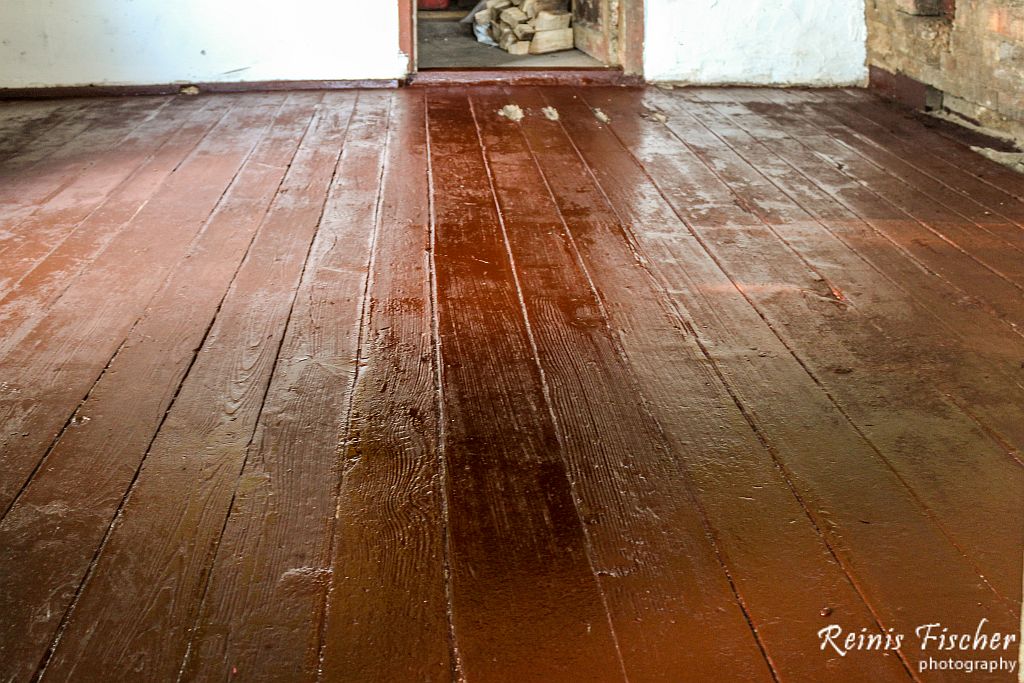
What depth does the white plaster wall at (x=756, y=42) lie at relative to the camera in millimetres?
4988

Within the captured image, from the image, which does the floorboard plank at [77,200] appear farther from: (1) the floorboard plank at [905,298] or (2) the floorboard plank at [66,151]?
(1) the floorboard plank at [905,298]

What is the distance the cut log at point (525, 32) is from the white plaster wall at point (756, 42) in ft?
3.86

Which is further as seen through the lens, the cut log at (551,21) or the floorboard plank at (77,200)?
the cut log at (551,21)

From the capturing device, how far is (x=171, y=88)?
15.7ft

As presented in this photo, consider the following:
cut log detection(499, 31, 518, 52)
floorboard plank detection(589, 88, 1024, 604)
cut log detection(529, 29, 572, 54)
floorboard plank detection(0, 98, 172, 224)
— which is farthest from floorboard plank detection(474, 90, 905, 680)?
cut log detection(499, 31, 518, 52)

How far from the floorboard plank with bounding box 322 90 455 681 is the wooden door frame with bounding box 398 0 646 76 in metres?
2.75

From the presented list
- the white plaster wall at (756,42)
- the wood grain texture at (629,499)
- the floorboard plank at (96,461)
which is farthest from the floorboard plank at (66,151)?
the white plaster wall at (756,42)

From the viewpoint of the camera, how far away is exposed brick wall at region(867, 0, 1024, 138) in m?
3.78

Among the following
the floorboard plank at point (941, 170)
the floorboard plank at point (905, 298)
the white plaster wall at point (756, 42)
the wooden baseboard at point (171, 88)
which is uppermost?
the white plaster wall at point (756, 42)

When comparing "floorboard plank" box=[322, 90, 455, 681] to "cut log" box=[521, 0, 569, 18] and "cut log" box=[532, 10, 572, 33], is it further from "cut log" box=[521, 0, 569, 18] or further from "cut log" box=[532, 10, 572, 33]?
"cut log" box=[521, 0, 569, 18]

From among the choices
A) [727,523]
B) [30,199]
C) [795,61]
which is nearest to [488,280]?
[727,523]

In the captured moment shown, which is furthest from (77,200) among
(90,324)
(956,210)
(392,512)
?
(956,210)

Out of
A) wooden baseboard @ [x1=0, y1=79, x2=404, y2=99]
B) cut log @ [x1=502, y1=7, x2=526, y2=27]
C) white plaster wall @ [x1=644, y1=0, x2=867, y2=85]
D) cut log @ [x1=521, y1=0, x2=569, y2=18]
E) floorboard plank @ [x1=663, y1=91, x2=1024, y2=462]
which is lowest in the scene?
floorboard plank @ [x1=663, y1=91, x2=1024, y2=462]

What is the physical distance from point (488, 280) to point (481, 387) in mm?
607
